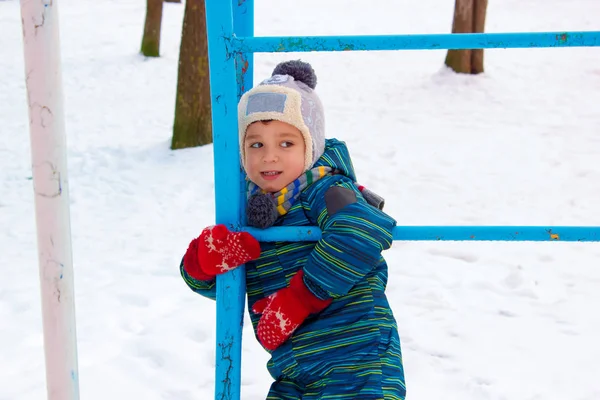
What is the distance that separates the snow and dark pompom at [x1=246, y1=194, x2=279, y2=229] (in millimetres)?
1064

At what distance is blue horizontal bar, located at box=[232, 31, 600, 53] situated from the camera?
1370 mm

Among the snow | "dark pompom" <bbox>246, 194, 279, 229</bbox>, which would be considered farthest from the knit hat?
the snow

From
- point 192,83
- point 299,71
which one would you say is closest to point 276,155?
point 299,71

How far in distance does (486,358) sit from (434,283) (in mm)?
702

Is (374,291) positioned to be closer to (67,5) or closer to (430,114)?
(430,114)

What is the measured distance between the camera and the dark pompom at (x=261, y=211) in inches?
61.9

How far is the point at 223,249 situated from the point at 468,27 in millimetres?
6308

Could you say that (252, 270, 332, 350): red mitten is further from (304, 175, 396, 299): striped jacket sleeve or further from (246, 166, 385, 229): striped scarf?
(246, 166, 385, 229): striped scarf

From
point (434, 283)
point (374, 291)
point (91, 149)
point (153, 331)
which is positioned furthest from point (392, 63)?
point (374, 291)

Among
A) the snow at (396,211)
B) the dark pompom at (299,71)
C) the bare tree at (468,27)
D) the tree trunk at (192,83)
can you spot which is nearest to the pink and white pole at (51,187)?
the dark pompom at (299,71)

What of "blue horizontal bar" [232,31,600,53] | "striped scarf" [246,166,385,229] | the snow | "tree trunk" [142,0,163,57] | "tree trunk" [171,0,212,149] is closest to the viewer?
"blue horizontal bar" [232,31,600,53]

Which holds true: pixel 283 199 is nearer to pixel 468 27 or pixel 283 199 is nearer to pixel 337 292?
pixel 337 292

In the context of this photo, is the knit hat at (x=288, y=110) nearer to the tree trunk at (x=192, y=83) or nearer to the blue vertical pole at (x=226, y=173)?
the blue vertical pole at (x=226, y=173)

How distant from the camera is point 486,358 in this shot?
2.72 m
